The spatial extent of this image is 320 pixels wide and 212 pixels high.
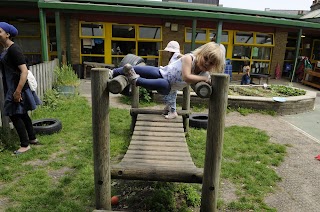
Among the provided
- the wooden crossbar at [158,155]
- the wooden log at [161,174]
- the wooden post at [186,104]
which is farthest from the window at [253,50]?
the wooden log at [161,174]

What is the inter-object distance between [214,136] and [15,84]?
3.24 m

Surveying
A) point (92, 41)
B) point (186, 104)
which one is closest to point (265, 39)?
point (92, 41)

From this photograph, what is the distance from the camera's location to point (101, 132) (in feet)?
7.52

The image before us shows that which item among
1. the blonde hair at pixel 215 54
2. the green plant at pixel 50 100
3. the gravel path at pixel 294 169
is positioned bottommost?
the gravel path at pixel 294 169

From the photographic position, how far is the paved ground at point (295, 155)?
3545 mm

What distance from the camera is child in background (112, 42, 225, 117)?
107 inches

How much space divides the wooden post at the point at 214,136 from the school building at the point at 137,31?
10.1 meters

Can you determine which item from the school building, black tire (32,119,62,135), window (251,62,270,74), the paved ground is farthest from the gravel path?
window (251,62,270,74)

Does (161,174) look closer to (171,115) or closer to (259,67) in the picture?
(171,115)

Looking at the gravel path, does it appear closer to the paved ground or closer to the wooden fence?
the paved ground

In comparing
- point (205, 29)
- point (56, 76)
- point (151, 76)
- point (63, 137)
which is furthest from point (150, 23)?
point (151, 76)

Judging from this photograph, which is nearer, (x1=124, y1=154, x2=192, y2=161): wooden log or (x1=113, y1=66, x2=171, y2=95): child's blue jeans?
(x1=113, y1=66, x2=171, y2=95): child's blue jeans

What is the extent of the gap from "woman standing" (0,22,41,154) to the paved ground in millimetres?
3164

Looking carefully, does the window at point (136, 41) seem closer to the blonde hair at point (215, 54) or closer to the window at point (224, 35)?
the window at point (224, 35)
